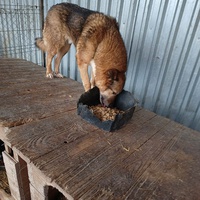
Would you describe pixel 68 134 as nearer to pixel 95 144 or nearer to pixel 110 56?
pixel 95 144

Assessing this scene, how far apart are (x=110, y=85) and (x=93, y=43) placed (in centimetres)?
77

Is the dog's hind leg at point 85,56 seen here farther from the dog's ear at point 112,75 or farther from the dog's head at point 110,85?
the dog's ear at point 112,75

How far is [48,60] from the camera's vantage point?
345 cm

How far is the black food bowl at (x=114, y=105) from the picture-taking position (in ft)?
5.81

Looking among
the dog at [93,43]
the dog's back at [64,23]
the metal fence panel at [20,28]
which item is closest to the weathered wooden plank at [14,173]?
the dog at [93,43]

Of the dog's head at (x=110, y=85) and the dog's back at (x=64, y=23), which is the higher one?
the dog's back at (x=64, y=23)

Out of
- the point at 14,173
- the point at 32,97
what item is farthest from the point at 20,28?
the point at 14,173

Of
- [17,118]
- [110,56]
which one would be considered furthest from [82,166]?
[110,56]

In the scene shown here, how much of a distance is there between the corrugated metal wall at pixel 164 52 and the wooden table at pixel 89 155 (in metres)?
1.04

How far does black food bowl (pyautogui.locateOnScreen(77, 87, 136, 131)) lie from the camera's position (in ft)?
5.81

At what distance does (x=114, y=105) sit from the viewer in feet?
8.15

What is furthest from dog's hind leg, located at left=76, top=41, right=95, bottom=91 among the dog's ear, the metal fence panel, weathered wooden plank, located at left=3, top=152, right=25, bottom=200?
the metal fence panel

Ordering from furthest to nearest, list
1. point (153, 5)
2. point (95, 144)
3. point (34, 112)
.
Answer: point (153, 5), point (34, 112), point (95, 144)

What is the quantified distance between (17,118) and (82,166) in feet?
3.13
